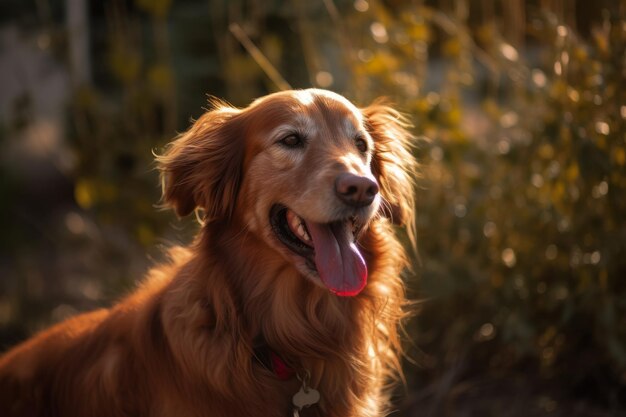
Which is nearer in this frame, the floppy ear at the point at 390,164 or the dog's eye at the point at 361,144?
the dog's eye at the point at 361,144

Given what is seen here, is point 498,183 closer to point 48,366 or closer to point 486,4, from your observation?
point 486,4

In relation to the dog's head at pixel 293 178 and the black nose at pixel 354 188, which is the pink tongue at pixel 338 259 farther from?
the black nose at pixel 354 188

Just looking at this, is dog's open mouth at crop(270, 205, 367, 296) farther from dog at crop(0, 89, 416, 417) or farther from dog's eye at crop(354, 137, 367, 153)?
dog's eye at crop(354, 137, 367, 153)

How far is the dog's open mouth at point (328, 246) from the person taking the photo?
9.27 feet

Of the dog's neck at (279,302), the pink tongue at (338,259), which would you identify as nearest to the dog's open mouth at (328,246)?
the pink tongue at (338,259)

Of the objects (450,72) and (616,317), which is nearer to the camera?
(616,317)

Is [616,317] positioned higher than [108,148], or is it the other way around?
[108,148]

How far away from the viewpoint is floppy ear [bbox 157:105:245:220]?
10.2 feet

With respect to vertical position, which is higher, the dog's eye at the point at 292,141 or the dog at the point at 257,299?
the dog's eye at the point at 292,141

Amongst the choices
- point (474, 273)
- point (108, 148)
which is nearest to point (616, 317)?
point (474, 273)

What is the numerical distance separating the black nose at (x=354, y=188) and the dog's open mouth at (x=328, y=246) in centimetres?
16

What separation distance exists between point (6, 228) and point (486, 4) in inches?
188

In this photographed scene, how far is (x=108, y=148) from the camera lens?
5.51m

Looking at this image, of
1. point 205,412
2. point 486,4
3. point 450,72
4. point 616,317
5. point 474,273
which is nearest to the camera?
point 205,412
